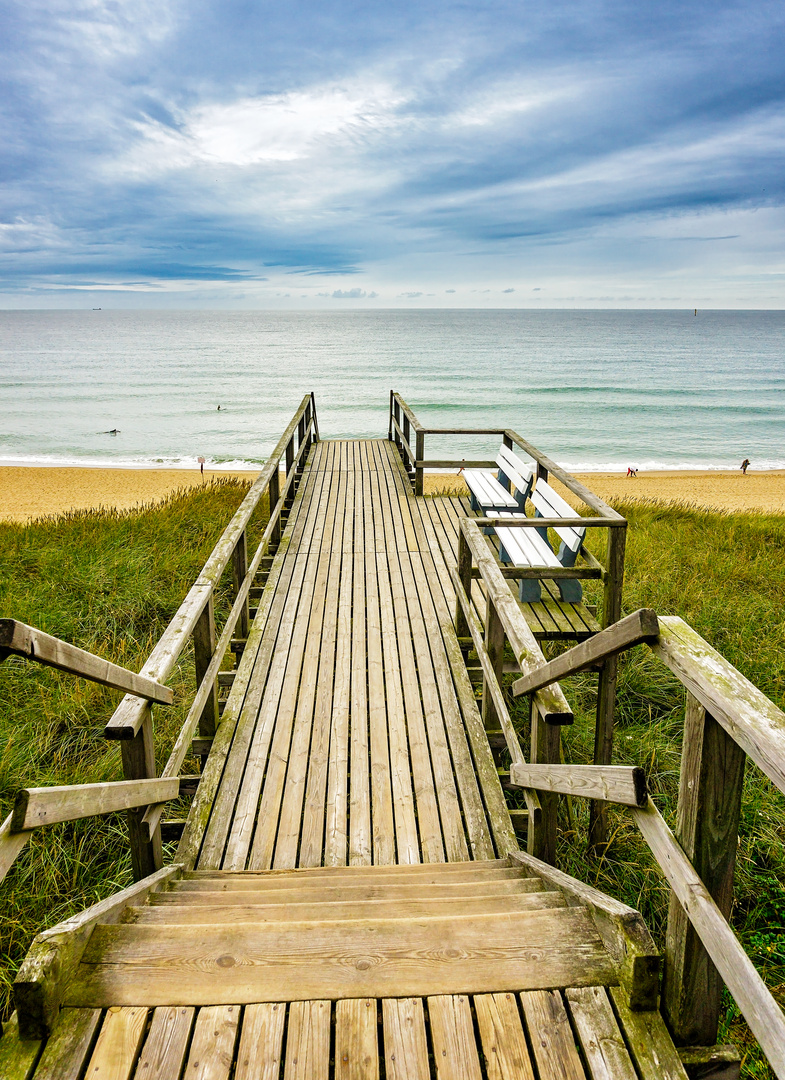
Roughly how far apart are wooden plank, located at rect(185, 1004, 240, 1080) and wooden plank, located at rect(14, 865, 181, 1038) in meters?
0.34

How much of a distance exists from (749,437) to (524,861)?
27.7 meters

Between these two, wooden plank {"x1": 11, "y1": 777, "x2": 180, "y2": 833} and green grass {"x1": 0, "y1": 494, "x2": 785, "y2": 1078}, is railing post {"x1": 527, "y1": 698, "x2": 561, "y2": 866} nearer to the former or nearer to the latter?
green grass {"x1": 0, "y1": 494, "x2": 785, "y2": 1078}

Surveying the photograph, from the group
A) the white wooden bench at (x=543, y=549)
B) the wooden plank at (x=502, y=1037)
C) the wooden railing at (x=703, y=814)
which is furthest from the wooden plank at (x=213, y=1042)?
the white wooden bench at (x=543, y=549)

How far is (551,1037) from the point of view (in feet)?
5.08

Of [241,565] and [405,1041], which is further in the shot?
[241,565]

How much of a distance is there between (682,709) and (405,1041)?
4.10m

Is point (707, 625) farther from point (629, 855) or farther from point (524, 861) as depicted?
point (524, 861)

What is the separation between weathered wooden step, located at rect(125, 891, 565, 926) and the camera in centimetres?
208

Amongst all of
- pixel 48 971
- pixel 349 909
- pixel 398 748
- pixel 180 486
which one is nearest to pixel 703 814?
pixel 349 909

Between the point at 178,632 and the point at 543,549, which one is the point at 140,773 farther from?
the point at 543,549

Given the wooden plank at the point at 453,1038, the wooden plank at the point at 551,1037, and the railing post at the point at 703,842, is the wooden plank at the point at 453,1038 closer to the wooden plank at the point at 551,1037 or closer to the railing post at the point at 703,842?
the wooden plank at the point at 551,1037

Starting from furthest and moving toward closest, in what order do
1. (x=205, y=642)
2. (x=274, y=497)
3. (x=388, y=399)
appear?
(x=388, y=399)
(x=274, y=497)
(x=205, y=642)

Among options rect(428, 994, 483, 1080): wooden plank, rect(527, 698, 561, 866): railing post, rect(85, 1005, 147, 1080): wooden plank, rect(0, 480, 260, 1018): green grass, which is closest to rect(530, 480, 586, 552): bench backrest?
rect(527, 698, 561, 866): railing post

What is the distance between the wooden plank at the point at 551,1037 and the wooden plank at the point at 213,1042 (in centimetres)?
70
